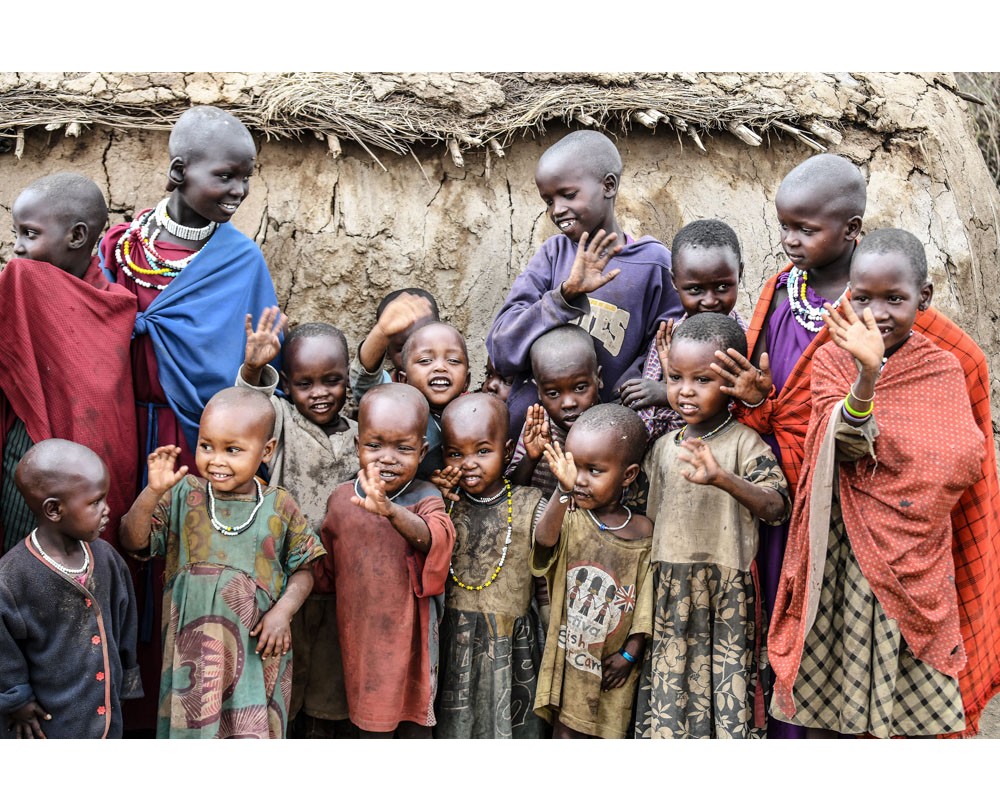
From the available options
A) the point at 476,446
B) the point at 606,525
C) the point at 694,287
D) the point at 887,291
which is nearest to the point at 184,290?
the point at 476,446

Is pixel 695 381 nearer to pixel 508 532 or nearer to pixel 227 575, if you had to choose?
pixel 508 532

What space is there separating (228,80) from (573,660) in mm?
3456

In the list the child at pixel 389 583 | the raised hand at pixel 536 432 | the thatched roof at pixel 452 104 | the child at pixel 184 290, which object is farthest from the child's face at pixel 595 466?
the thatched roof at pixel 452 104

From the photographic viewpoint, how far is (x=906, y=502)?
3520 millimetres

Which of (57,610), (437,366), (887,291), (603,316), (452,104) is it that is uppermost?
(452,104)

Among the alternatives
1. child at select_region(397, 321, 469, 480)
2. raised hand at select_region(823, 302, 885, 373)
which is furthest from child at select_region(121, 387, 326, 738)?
raised hand at select_region(823, 302, 885, 373)

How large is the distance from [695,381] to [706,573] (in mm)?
643

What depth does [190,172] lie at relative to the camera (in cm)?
415

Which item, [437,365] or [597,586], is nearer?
[597,586]

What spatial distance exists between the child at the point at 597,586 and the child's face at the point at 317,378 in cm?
87

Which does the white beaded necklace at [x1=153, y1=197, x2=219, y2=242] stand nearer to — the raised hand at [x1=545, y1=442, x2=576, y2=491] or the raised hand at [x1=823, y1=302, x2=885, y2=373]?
the raised hand at [x1=545, y1=442, x2=576, y2=491]

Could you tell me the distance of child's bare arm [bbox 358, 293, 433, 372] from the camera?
14.1 ft

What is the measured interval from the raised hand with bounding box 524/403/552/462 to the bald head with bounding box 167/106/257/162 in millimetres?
1492

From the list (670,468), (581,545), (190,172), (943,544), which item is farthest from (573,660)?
(190,172)
